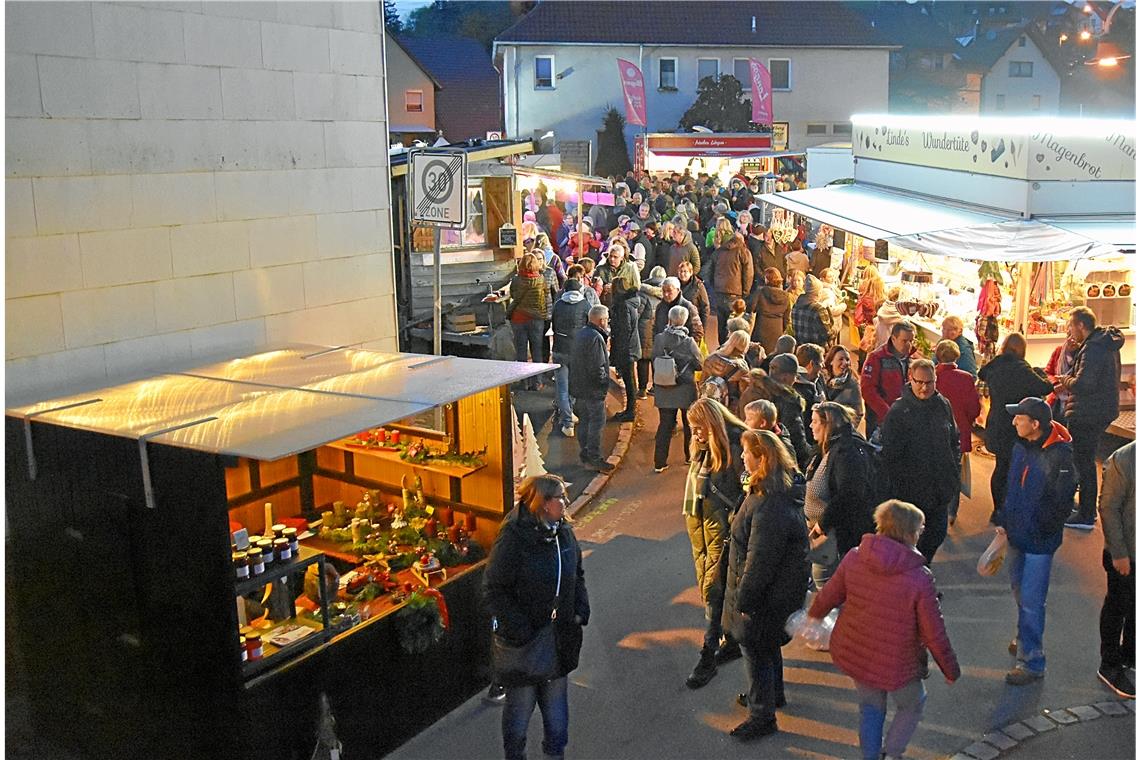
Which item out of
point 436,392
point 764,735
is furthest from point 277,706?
point 764,735

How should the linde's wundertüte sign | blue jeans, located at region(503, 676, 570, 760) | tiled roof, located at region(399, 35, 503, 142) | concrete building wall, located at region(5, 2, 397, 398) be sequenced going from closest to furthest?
blue jeans, located at region(503, 676, 570, 760) < concrete building wall, located at region(5, 2, 397, 398) < the linde's wundertüte sign < tiled roof, located at region(399, 35, 503, 142)

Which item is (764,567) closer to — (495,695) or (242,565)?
(495,695)

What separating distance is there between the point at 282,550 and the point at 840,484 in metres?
3.18

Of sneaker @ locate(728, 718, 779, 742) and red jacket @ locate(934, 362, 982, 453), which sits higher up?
red jacket @ locate(934, 362, 982, 453)

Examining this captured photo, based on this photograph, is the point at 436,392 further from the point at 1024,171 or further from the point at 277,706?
the point at 1024,171

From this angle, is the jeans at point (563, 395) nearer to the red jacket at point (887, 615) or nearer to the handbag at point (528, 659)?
the handbag at point (528, 659)

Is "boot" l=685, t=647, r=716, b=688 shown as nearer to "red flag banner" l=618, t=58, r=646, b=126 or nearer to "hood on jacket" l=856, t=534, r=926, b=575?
"hood on jacket" l=856, t=534, r=926, b=575

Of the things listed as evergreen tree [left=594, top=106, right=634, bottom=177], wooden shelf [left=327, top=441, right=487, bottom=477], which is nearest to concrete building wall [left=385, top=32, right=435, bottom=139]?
evergreen tree [left=594, top=106, right=634, bottom=177]

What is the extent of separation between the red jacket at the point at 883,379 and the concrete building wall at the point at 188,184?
387 cm

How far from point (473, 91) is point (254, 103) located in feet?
154

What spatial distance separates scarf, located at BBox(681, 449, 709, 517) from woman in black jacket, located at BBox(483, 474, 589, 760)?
1.14 metres

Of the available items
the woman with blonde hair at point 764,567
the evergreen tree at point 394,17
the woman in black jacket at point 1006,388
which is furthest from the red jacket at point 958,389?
the evergreen tree at point 394,17

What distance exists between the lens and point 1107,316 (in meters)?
11.3

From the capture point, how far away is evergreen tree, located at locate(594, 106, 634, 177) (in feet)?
124
